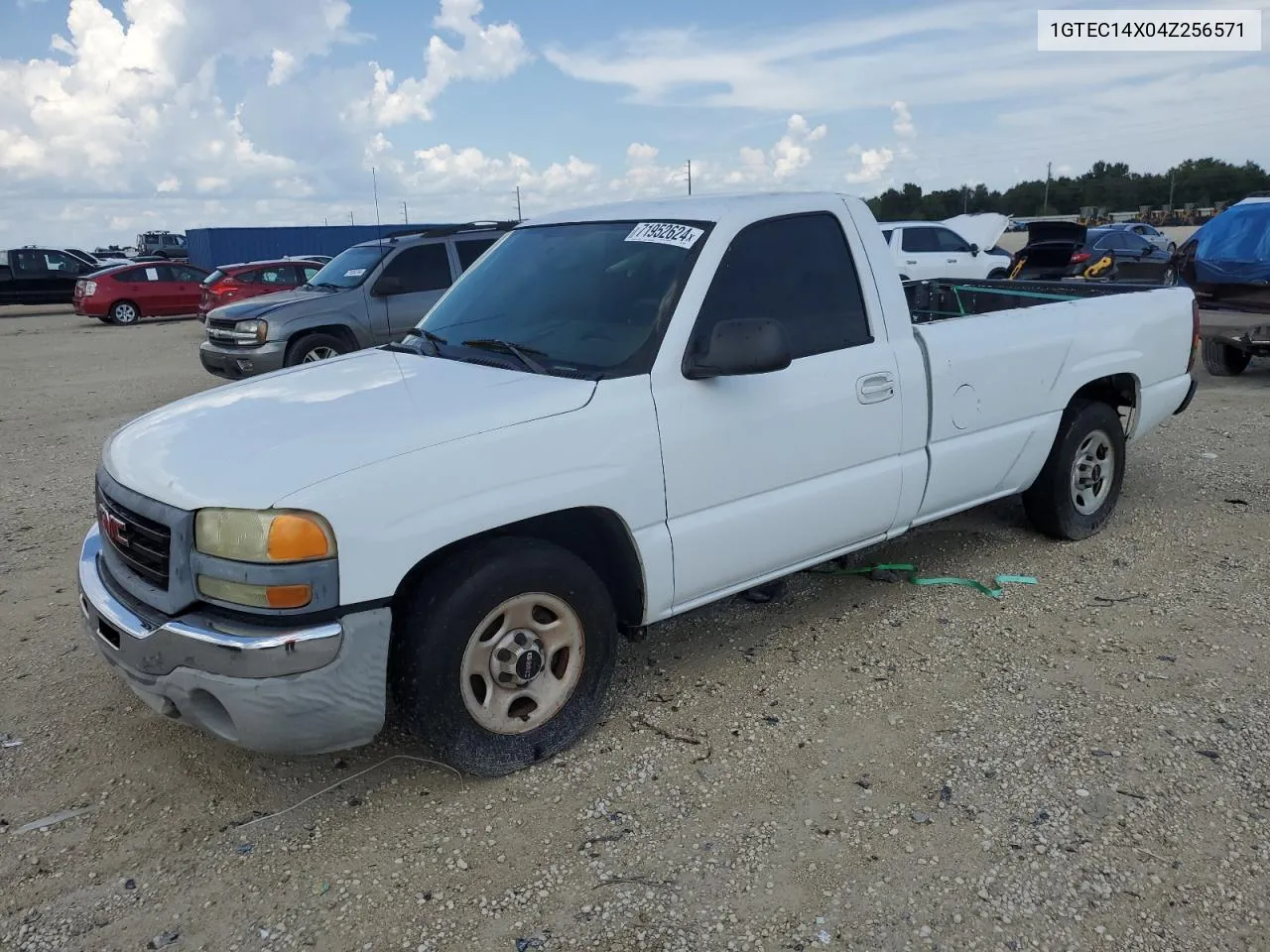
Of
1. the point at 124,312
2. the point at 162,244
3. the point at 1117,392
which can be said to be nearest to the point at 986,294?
the point at 1117,392

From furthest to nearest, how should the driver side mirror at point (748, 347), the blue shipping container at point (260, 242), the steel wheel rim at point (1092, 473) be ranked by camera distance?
the blue shipping container at point (260, 242) < the steel wheel rim at point (1092, 473) < the driver side mirror at point (748, 347)

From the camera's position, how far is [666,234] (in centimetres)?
376

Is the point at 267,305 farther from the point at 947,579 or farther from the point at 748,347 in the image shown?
the point at 748,347

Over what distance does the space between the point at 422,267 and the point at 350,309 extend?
0.91 meters

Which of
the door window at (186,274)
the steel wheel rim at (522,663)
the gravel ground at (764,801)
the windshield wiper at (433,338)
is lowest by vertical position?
the gravel ground at (764,801)

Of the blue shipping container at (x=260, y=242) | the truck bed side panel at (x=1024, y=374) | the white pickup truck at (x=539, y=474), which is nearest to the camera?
the white pickup truck at (x=539, y=474)

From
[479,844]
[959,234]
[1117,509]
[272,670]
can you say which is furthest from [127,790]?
[959,234]

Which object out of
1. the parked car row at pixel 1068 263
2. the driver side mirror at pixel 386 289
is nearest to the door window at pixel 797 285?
the driver side mirror at pixel 386 289

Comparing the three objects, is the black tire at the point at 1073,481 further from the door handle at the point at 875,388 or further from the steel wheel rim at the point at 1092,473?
the door handle at the point at 875,388

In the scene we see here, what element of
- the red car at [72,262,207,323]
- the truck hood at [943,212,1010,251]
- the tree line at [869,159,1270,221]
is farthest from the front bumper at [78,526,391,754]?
the tree line at [869,159,1270,221]

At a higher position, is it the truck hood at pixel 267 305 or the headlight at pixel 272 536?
the truck hood at pixel 267 305

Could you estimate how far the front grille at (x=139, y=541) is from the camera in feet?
9.58

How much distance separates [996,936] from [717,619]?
2156 mm

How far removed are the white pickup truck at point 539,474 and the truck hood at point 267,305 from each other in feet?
22.2
